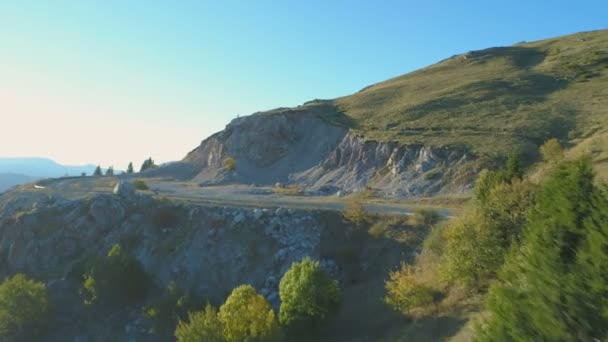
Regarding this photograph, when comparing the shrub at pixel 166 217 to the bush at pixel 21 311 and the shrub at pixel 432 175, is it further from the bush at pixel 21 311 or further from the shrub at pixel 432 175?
the shrub at pixel 432 175

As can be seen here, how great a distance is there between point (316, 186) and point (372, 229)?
69.5 ft

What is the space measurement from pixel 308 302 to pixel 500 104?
1991 inches

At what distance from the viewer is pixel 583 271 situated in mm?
10117

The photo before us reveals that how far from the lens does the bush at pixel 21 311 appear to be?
34.6 meters

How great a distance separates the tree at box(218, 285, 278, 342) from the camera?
79.5ft

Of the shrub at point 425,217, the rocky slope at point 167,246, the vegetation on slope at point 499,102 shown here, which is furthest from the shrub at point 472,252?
the vegetation on slope at point 499,102

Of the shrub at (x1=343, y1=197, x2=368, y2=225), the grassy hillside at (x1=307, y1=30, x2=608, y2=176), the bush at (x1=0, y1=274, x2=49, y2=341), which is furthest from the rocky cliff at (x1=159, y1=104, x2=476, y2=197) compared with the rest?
the bush at (x1=0, y1=274, x2=49, y2=341)

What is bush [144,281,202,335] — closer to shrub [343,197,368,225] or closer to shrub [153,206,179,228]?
shrub [153,206,179,228]

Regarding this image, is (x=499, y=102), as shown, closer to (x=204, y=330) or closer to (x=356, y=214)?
(x=356, y=214)

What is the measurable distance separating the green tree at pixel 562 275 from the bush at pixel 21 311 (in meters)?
32.9

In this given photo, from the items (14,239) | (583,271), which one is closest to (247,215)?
(14,239)

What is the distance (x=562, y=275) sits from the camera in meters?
10.6

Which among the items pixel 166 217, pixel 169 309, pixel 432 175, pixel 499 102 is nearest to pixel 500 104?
pixel 499 102

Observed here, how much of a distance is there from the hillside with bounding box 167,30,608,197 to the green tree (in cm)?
2272
